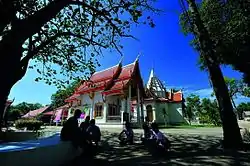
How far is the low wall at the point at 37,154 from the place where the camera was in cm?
518

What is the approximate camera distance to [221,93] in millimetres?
9648

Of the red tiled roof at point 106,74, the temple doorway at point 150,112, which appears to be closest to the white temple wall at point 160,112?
the temple doorway at point 150,112

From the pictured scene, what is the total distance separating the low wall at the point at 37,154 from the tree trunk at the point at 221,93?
19.5 ft

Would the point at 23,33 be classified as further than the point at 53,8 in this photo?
No

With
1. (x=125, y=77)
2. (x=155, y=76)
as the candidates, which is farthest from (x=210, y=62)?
(x=155, y=76)

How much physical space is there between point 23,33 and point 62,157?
12.3 ft

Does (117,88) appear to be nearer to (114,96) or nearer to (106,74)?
(114,96)

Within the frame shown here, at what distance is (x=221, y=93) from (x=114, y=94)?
18966mm

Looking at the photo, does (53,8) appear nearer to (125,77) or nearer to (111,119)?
(125,77)

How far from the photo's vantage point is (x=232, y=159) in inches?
271

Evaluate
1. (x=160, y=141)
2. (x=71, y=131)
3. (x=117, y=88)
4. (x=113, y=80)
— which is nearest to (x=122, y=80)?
(x=117, y=88)

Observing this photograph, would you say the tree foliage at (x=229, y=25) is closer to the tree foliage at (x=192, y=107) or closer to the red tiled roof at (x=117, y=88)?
the red tiled roof at (x=117, y=88)

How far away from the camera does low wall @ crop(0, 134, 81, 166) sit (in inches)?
204

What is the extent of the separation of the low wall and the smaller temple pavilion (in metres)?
18.0
